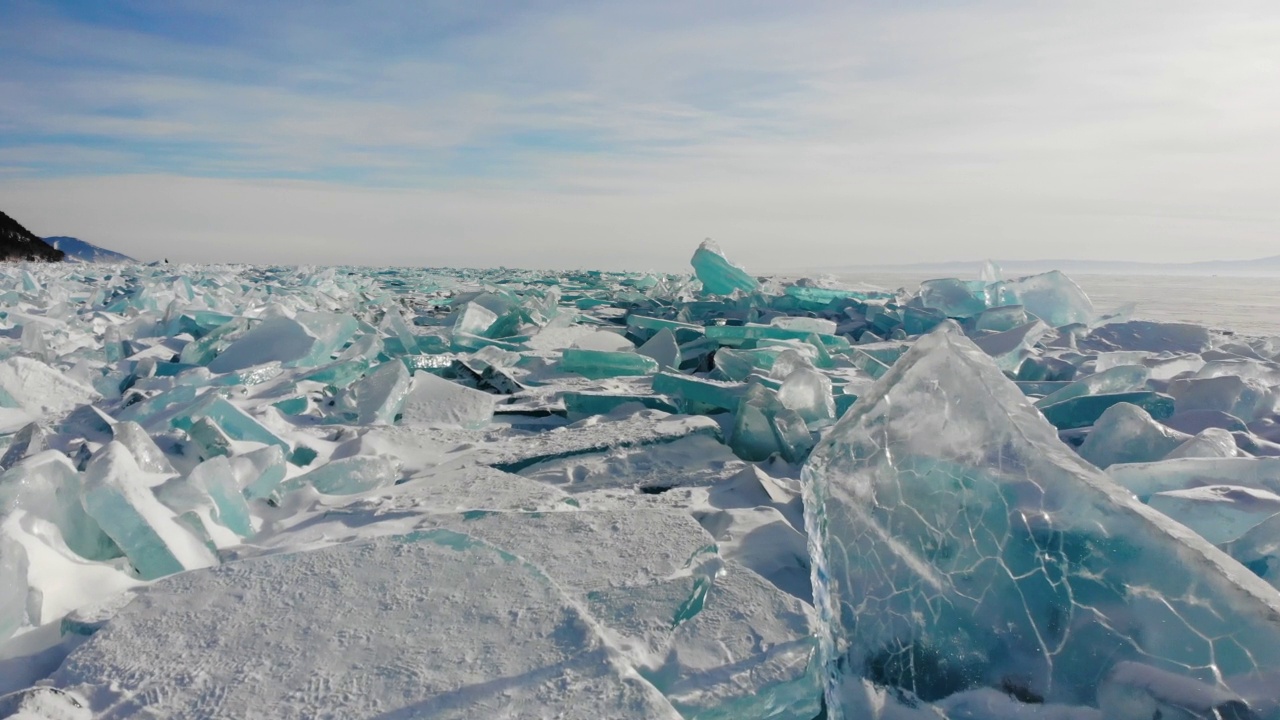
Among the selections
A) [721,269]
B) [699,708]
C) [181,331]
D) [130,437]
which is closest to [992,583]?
[699,708]

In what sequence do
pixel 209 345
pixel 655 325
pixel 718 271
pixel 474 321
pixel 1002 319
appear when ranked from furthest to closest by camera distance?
pixel 718 271, pixel 655 325, pixel 474 321, pixel 1002 319, pixel 209 345

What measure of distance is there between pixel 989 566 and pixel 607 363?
2.63 metres

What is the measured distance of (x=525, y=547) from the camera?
1355mm

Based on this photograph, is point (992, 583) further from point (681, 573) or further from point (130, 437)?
point (130, 437)

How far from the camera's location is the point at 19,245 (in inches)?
779

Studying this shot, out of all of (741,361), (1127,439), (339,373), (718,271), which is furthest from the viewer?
(718,271)

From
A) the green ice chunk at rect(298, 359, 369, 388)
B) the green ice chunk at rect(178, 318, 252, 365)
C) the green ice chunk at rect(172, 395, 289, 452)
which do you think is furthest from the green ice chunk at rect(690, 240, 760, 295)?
the green ice chunk at rect(172, 395, 289, 452)

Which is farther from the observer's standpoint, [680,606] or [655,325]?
[655,325]

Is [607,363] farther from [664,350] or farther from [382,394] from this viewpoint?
[382,394]

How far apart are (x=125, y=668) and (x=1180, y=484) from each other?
1.86 metres

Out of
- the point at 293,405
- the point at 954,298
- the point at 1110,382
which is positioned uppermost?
the point at 954,298

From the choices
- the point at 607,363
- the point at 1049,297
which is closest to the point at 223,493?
the point at 607,363

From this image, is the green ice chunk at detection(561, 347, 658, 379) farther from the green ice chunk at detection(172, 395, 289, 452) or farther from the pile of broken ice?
the green ice chunk at detection(172, 395, 289, 452)

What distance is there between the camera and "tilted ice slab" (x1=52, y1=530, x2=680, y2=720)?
3.05ft
